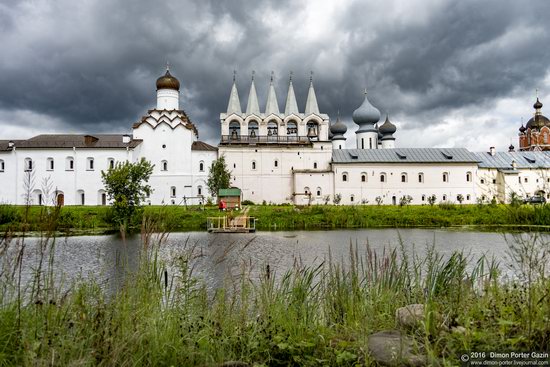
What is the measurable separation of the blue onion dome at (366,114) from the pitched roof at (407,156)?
11587 millimetres

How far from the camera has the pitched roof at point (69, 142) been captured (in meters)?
42.9

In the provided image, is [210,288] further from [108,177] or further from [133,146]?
[133,146]

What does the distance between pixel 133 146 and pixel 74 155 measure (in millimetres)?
6145

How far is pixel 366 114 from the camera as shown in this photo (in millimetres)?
60906

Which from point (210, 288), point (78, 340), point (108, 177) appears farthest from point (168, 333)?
point (108, 177)

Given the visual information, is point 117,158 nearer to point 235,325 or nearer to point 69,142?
point 69,142

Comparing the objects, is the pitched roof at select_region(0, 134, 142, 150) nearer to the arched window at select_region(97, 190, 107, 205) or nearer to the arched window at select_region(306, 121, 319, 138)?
the arched window at select_region(97, 190, 107, 205)

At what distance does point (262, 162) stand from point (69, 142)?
2107 cm

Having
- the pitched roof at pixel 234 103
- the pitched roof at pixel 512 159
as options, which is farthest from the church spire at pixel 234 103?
the pitched roof at pixel 512 159

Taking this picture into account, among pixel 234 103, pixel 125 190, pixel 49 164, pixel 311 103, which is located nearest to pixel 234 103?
pixel 234 103

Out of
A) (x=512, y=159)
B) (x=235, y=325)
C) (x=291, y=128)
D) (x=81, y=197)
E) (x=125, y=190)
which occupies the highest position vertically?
(x=291, y=128)

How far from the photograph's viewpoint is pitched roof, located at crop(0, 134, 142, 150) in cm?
4291

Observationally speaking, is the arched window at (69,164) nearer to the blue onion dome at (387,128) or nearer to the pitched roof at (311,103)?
the pitched roof at (311,103)

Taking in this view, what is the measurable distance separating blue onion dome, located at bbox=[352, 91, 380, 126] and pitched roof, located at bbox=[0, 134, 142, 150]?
3271 centimetres
